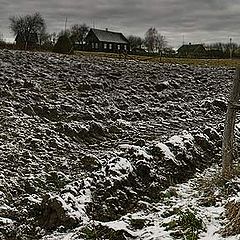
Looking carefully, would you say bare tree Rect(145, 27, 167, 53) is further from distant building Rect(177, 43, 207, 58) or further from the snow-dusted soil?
the snow-dusted soil

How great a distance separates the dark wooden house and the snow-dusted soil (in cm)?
6871

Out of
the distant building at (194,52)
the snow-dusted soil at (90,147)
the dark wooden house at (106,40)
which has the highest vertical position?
the dark wooden house at (106,40)

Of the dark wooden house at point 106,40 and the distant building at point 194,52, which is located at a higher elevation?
the dark wooden house at point 106,40

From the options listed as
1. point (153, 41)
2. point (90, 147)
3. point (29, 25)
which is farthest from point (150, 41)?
point (90, 147)

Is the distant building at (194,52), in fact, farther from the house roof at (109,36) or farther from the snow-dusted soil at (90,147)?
the snow-dusted soil at (90,147)

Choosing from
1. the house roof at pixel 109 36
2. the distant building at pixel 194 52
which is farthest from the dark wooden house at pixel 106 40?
the distant building at pixel 194 52

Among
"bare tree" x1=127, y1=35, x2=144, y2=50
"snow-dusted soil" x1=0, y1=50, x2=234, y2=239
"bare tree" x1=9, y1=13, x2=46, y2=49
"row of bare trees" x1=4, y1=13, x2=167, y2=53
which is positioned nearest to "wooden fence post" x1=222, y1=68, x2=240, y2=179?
"snow-dusted soil" x1=0, y1=50, x2=234, y2=239

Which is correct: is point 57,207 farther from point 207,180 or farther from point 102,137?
point 102,137

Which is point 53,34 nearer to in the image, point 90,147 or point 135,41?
point 135,41

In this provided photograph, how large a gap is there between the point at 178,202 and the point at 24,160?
3306 millimetres

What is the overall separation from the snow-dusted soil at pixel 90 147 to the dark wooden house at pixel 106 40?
68.7 m

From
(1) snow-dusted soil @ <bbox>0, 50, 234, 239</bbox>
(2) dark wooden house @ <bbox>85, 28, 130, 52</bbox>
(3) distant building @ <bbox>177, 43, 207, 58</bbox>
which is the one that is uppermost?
(2) dark wooden house @ <bbox>85, 28, 130, 52</bbox>

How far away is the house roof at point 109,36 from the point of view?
8723 cm

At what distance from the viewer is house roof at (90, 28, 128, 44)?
286 feet
